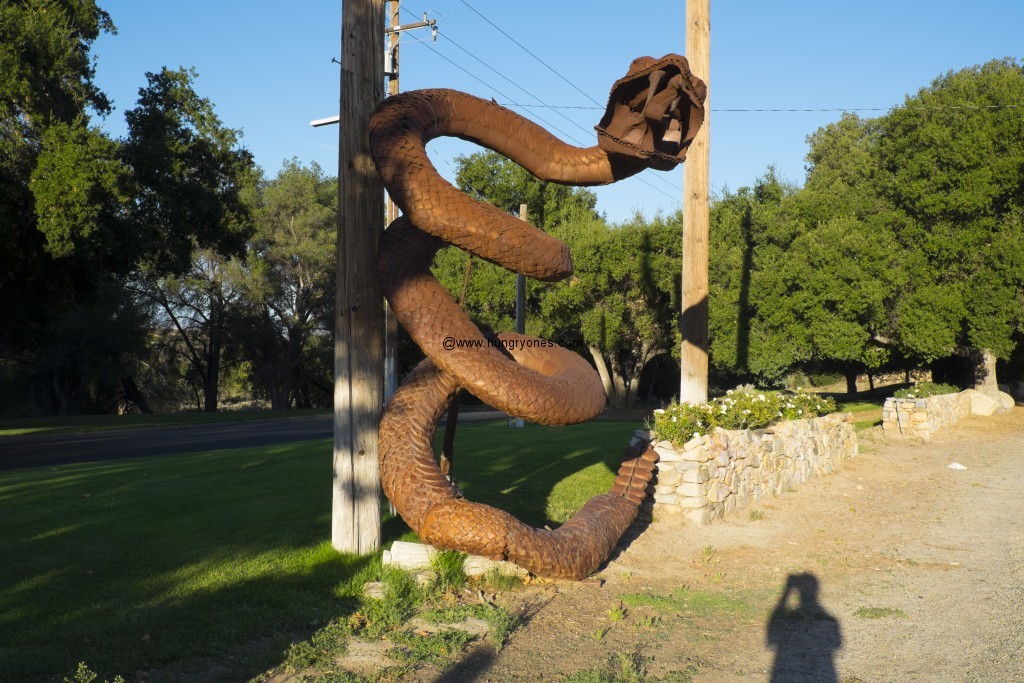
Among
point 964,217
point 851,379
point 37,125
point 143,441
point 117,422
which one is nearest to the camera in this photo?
point 37,125

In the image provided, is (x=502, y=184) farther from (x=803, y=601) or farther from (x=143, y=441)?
(x=803, y=601)

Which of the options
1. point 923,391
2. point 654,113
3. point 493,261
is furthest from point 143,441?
point 923,391

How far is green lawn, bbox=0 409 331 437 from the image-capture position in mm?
24934

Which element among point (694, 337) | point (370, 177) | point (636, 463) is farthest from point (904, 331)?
point (370, 177)

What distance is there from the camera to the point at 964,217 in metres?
25.1

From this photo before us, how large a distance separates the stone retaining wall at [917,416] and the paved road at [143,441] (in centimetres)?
1369

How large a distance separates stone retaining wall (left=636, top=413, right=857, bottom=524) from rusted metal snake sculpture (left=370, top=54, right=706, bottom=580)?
210 centimetres

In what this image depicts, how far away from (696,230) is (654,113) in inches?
203

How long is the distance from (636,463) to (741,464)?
2232mm

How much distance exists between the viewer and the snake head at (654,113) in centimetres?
679

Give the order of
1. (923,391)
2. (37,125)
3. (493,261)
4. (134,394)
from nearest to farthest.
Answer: (493,261)
(37,125)
(923,391)
(134,394)

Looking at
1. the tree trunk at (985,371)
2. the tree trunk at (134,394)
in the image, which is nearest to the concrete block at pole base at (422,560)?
the tree trunk at (985,371)

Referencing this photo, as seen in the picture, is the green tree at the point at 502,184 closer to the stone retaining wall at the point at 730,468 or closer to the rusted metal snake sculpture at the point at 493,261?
the stone retaining wall at the point at 730,468

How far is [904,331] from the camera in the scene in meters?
25.4
